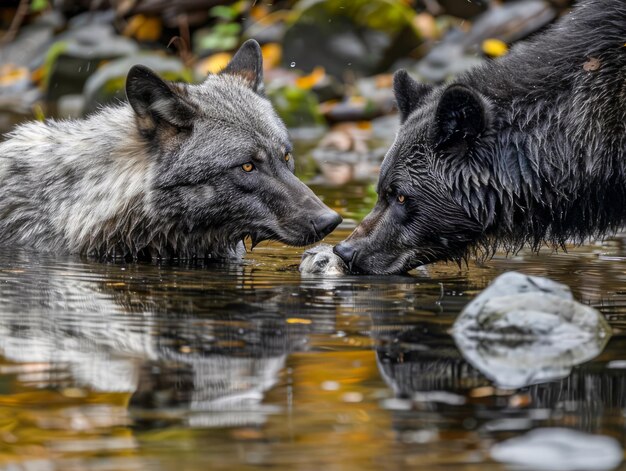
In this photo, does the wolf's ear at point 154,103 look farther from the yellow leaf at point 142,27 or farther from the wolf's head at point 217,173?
the yellow leaf at point 142,27

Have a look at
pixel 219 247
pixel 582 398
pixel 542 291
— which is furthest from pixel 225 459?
pixel 219 247

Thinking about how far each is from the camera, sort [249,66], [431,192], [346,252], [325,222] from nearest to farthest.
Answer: [431,192], [346,252], [325,222], [249,66]

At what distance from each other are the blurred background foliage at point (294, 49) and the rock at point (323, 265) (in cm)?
753

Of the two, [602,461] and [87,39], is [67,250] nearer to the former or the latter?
[602,461]

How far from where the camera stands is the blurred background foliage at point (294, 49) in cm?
1788

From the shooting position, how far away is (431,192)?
697 cm

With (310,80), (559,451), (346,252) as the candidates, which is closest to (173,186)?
(346,252)

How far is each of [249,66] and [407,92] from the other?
1784 millimetres

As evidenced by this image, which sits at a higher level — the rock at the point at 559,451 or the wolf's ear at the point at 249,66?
the wolf's ear at the point at 249,66

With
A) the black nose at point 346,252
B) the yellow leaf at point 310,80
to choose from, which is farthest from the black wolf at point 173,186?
the yellow leaf at point 310,80

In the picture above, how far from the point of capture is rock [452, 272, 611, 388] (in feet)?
15.0

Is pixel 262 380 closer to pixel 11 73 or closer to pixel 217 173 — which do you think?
pixel 217 173

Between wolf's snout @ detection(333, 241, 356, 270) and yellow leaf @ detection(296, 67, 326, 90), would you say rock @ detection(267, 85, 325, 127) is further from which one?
wolf's snout @ detection(333, 241, 356, 270)

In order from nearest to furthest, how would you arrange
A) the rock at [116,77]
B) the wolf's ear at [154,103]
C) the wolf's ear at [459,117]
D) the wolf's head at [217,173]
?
the wolf's ear at [459,117] → the wolf's ear at [154,103] → the wolf's head at [217,173] → the rock at [116,77]
